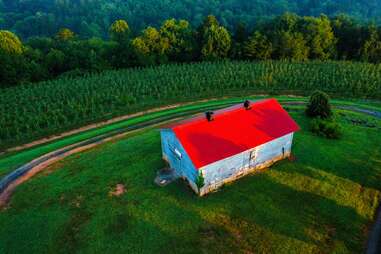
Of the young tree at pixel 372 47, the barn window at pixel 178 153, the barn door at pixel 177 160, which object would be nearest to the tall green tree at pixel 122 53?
the barn door at pixel 177 160

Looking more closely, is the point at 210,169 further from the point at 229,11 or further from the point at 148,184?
the point at 229,11

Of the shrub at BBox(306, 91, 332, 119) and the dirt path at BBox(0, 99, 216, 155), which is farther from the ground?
the shrub at BBox(306, 91, 332, 119)

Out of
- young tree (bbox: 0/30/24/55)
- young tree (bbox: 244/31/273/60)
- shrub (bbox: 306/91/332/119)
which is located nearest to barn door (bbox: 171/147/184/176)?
shrub (bbox: 306/91/332/119)

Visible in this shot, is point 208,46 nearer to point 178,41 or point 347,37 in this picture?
point 178,41

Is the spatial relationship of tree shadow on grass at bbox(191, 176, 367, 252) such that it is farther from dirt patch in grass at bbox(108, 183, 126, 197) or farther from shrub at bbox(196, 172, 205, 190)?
dirt patch in grass at bbox(108, 183, 126, 197)

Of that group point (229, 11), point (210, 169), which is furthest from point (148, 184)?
point (229, 11)
